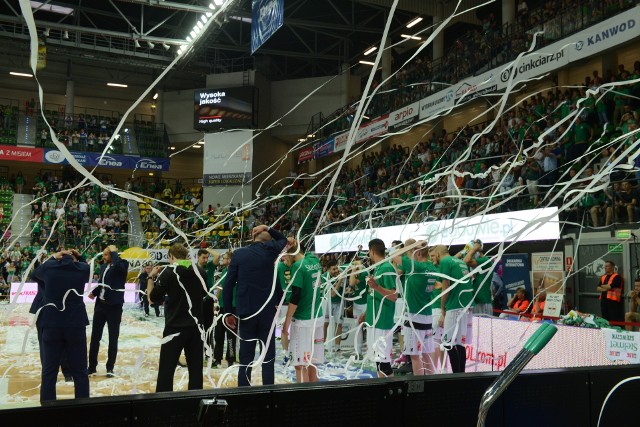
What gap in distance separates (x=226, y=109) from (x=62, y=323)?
24716 mm

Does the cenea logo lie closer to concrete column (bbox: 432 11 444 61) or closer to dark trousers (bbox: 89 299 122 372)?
concrete column (bbox: 432 11 444 61)

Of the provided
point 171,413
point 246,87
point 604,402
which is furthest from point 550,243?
point 246,87

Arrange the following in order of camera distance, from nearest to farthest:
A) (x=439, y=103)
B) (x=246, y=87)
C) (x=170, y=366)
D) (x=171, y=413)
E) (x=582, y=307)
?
(x=171, y=413), (x=170, y=366), (x=582, y=307), (x=439, y=103), (x=246, y=87)

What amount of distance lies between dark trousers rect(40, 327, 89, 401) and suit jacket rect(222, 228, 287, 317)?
1.25 metres

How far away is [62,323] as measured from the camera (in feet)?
16.0

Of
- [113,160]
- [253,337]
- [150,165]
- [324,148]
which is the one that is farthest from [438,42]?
[253,337]

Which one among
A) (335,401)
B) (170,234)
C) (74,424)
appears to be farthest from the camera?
(170,234)

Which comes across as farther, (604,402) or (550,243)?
(550,243)

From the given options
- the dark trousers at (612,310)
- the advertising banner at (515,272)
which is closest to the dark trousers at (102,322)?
the dark trousers at (612,310)

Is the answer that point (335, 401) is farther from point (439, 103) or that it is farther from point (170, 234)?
point (170, 234)

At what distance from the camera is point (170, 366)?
486cm

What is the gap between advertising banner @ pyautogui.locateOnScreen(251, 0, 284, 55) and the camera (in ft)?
45.8

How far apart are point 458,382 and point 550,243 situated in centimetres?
1018

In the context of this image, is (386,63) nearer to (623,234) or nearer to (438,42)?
(438,42)
